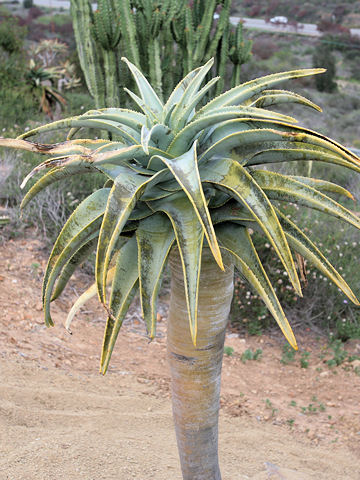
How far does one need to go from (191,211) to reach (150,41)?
583cm

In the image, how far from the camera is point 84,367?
3.58 metres

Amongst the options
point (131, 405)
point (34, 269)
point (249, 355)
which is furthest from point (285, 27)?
point (131, 405)

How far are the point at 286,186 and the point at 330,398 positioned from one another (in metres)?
2.65

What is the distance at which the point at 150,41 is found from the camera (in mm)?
6789

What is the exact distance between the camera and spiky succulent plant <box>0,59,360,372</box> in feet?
4.68

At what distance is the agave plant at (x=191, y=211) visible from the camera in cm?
143

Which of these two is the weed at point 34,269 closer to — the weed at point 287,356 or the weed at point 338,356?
the weed at point 287,356

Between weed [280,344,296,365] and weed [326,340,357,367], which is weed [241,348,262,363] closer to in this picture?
weed [280,344,296,365]

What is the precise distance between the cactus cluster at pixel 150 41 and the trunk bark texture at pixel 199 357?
5.45 meters

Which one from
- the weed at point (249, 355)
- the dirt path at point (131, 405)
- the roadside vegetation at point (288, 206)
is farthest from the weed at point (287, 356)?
the roadside vegetation at point (288, 206)

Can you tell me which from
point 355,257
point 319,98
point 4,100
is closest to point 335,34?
point 319,98

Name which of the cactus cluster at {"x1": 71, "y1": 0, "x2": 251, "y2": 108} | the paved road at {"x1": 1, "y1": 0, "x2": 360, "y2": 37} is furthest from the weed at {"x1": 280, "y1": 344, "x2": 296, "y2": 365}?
the paved road at {"x1": 1, "y1": 0, "x2": 360, "y2": 37}

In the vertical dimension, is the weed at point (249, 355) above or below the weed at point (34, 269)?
below

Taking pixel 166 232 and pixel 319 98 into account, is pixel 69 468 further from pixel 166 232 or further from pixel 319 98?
pixel 319 98
